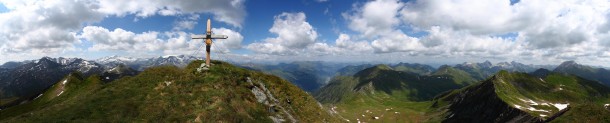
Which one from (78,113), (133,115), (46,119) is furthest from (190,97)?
(46,119)

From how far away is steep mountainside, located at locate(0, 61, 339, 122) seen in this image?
4450 cm

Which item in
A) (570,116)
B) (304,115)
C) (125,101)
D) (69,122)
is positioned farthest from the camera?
(570,116)

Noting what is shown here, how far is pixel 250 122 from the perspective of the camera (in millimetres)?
45562

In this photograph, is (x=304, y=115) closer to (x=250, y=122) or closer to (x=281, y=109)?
(x=281, y=109)

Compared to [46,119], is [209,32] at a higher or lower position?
higher

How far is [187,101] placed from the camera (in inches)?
1922

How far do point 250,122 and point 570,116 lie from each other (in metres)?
86.5

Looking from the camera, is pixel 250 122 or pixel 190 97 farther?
pixel 190 97

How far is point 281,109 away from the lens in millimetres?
55594

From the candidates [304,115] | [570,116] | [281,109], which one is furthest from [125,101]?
[570,116]

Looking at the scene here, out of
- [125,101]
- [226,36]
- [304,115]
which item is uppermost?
[226,36]

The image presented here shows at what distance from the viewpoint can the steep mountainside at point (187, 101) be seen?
146 feet

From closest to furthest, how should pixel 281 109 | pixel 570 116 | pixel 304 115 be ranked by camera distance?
pixel 281 109, pixel 304 115, pixel 570 116

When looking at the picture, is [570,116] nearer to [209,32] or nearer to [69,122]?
[209,32]
